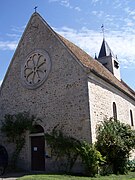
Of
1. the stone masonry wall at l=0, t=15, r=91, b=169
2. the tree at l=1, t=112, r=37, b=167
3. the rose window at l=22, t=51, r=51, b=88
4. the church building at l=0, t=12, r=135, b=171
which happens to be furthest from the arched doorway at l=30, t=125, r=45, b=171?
the rose window at l=22, t=51, r=51, b=88

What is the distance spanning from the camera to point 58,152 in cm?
1465

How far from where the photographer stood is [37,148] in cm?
Answer: 1650

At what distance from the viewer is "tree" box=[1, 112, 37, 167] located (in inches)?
658

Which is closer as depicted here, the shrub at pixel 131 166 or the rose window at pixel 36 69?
the shrub at pixel 131 166

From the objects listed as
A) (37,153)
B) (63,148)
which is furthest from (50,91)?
(37,153)

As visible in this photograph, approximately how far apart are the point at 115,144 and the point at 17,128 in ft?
21.4

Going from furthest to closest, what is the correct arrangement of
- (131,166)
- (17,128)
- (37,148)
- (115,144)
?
(17,128) → (37,148) → (131,166) → (115,144)

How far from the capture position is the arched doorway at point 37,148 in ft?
52.7

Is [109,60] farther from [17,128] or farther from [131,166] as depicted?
[17,128]

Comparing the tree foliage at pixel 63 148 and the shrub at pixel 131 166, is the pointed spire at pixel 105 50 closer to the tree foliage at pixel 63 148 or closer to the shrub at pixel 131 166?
the shrub at pixel 131 166

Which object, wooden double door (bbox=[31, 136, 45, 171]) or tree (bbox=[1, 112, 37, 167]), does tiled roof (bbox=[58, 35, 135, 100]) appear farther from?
wooden double door (bbox=[31, 136, 45, 171])

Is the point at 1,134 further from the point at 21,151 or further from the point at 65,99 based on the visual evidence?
the point at 65,99

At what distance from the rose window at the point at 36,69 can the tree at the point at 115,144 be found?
5188 millimetres

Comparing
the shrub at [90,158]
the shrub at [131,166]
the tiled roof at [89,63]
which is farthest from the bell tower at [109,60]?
the shrub at [90,158]
